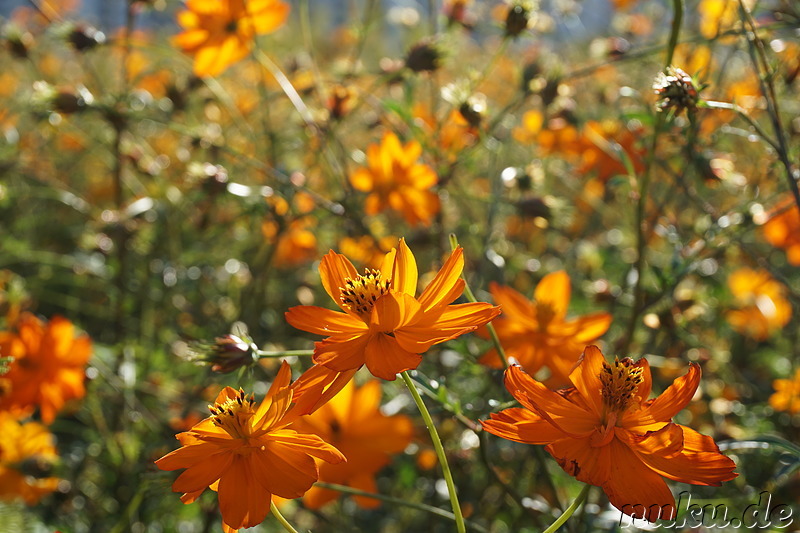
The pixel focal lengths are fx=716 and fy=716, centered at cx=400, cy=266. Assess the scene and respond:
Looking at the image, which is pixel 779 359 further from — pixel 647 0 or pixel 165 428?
pixel 647 0

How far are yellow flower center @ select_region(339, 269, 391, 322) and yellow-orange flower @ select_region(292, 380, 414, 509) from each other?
0.29 m

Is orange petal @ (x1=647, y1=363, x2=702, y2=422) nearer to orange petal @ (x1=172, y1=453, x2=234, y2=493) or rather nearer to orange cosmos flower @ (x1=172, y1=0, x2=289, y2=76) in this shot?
orange petal @ (x1=172, y1=453, x2=234, y2=493)

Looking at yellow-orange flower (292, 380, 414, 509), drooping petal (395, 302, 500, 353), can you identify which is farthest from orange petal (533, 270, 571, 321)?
drooping petal (395, 302, 500, 353)

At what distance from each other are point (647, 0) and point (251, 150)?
1434mm

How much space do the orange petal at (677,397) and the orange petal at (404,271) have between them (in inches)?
8.2

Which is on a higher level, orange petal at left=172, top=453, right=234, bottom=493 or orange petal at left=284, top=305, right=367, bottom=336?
orange petal at left=284, top=305, right=367, bottom=336

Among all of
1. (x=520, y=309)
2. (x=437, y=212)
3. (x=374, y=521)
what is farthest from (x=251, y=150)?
(x=520, y=309)

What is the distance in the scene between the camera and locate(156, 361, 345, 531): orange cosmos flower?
0.51 metres

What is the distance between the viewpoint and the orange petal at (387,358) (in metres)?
0.49

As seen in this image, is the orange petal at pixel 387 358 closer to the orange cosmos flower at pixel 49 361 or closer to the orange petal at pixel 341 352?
the orange petal at pixel 341 352

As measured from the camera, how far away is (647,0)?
2.42 meters

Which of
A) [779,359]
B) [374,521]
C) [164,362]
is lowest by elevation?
[374,521]

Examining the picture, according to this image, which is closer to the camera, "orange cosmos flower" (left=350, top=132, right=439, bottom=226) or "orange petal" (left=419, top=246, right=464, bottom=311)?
"orange petal" (left=419, top=246, right=464, bottom=311)

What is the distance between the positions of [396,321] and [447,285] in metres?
0.05
